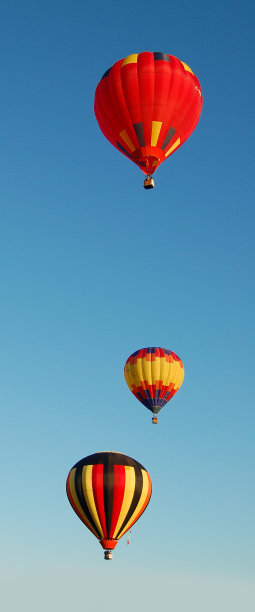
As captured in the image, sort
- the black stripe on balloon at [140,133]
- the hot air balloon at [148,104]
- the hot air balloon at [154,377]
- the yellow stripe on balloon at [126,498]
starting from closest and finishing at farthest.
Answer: the hot air balloon at [148,104], the black stripe on balloon at [140,133], the yellow stripe on balloon at [126,498], the hot air balloon at [154,377]

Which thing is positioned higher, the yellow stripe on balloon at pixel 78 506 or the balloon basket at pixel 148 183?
the balloon basket at pixel 148 183

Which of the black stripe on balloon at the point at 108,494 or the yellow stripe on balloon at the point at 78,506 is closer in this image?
the black stripe on balloon at the point at 108,494

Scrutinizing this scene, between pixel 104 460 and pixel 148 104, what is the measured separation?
57.9 feet

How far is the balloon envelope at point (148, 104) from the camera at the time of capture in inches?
1426

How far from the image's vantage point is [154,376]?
4831cm

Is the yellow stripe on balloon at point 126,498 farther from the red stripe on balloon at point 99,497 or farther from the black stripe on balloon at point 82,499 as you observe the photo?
the black stripe on balloon at point 82,499

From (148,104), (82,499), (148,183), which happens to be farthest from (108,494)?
(148,104)

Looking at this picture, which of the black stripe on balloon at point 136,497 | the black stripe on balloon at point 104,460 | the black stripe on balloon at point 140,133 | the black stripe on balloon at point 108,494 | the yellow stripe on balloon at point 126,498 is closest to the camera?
the black stripe on balloon at point 140,133

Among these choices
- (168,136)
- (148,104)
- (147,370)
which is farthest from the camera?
(147,370)

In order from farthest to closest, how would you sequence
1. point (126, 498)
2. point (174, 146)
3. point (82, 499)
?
point (82, 499) < point (126, 498) < point (174, 146)

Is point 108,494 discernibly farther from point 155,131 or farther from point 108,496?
point 155,131

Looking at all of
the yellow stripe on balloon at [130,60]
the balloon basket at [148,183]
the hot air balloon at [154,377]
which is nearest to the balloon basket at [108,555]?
the hot air balloon at [154,377]

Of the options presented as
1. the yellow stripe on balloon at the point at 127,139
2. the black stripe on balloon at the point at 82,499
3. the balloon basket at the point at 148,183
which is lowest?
the black stripe on balloon at the point at 82,499

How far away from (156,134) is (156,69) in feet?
9.58
